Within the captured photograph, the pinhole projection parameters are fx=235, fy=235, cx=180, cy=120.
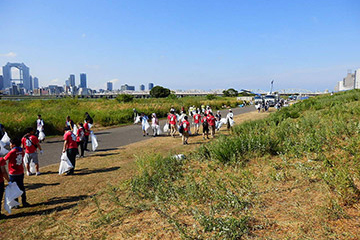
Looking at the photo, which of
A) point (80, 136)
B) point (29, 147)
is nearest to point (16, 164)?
point (29, 147)

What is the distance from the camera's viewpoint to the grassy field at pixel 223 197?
341 cm

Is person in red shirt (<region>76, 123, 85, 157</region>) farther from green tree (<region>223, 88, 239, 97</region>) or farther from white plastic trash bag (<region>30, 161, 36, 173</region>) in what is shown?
green tree (<region>223, 88, 239, 97</region>)

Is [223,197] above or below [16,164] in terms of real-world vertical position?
below

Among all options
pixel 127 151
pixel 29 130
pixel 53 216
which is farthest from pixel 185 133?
pixel 53 216

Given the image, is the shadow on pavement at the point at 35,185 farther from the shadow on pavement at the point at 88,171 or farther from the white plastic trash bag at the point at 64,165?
the shadow on pavement at the point at 88,171

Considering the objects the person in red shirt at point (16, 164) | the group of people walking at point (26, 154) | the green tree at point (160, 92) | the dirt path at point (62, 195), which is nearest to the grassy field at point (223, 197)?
the dirt path at point (62, 195)

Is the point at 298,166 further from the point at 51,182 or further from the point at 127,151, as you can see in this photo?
the point at 127,151

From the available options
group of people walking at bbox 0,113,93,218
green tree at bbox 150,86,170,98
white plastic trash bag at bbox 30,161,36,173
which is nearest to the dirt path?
white plastic trash bag at bbox 30,161,36,173

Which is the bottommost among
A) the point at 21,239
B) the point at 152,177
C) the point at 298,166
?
the point at 21,239

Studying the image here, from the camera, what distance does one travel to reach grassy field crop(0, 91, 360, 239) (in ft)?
11.2

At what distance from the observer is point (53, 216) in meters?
5.10

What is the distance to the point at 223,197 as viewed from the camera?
14.1 feet

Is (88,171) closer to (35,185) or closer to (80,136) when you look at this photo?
(35,185)

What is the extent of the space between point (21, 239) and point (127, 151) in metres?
6.69
